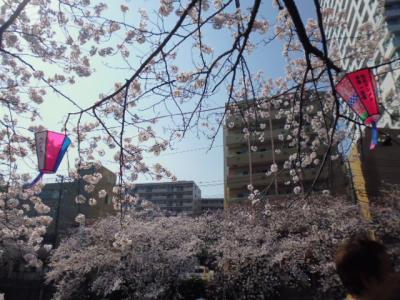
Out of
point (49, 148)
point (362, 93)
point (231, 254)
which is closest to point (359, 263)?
point (362, 93)

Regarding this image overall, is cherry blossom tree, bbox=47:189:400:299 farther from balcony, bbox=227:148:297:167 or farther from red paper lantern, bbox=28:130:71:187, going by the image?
balcony, bbox=227:148:297:167

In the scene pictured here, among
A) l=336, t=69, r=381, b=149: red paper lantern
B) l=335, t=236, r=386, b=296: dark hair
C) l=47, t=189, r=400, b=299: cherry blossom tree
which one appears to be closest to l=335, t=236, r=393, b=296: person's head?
l=335, t=236, r=386, b=296: dark hair

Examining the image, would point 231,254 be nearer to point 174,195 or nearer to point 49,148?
point 49,148

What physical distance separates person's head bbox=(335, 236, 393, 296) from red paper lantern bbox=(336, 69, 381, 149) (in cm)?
308

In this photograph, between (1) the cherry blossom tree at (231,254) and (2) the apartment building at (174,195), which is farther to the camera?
(2) the apartment building at (174,195)

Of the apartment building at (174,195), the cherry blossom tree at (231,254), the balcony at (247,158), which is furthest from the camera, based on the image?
the apartment building at (174,195)

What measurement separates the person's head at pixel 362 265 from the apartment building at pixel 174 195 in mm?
60891

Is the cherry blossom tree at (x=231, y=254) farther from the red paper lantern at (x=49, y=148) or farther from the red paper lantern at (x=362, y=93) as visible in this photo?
the red paper lantern at (x=362, y=93)

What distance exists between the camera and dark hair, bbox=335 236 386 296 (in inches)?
55.5

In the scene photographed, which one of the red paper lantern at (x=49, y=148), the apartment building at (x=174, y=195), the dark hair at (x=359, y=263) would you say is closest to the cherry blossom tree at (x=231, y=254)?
the red paper lantern at (x=49, y=148)

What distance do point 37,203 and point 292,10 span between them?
29.4ft

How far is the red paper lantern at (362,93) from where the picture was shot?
4195 millimetres

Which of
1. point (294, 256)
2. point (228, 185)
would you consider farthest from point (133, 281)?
point (228, 185)

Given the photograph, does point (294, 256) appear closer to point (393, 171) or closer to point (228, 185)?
point (393, 171)
